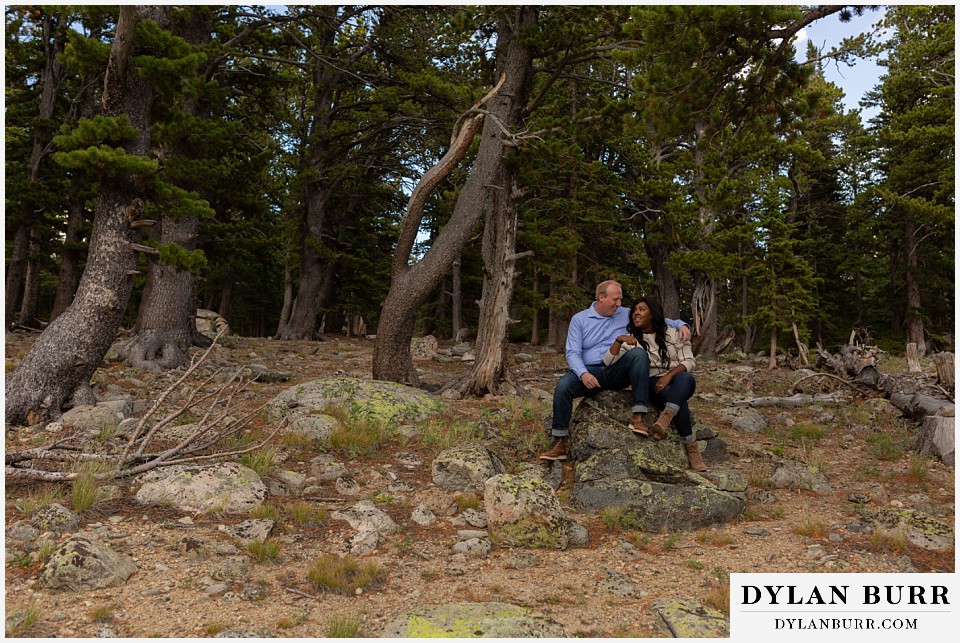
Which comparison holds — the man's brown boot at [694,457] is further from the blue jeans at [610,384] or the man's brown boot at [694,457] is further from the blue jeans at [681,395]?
the blue jeans at [610,384]

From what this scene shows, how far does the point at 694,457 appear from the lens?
19.5ft

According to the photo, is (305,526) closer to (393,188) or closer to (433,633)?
(433,633)

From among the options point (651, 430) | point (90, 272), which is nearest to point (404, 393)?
point (651, 430)

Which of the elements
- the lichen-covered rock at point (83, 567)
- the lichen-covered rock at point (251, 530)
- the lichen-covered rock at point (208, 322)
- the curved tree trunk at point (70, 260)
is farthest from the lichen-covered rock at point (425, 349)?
the lichen-covered rock at point (83, 567)

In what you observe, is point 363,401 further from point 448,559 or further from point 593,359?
point 448,559

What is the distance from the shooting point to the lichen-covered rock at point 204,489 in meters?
4.82

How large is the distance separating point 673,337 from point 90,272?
7.19 meters

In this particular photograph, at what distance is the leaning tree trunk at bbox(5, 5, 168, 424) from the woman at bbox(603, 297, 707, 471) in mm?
6305

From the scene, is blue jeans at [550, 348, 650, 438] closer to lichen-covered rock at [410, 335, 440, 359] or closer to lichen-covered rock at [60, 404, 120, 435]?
lichen-covered rock at [60, 404, 120, 435]

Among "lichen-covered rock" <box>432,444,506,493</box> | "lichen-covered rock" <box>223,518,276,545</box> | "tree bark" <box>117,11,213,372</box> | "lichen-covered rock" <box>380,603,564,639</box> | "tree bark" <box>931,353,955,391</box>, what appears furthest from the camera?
"tree bark" <box>117,11,213,372</box>

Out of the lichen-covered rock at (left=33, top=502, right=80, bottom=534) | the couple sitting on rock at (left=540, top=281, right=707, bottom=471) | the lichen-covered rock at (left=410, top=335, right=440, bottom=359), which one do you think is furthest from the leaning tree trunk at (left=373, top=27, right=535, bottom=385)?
the lichen-covered rock at (left=410, top=335, right=440, bottom=359)

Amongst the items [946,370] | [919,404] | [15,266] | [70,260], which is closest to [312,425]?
[919,404]

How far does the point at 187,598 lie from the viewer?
3.48 metres

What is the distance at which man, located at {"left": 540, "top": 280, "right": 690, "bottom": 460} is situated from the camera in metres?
6.16
